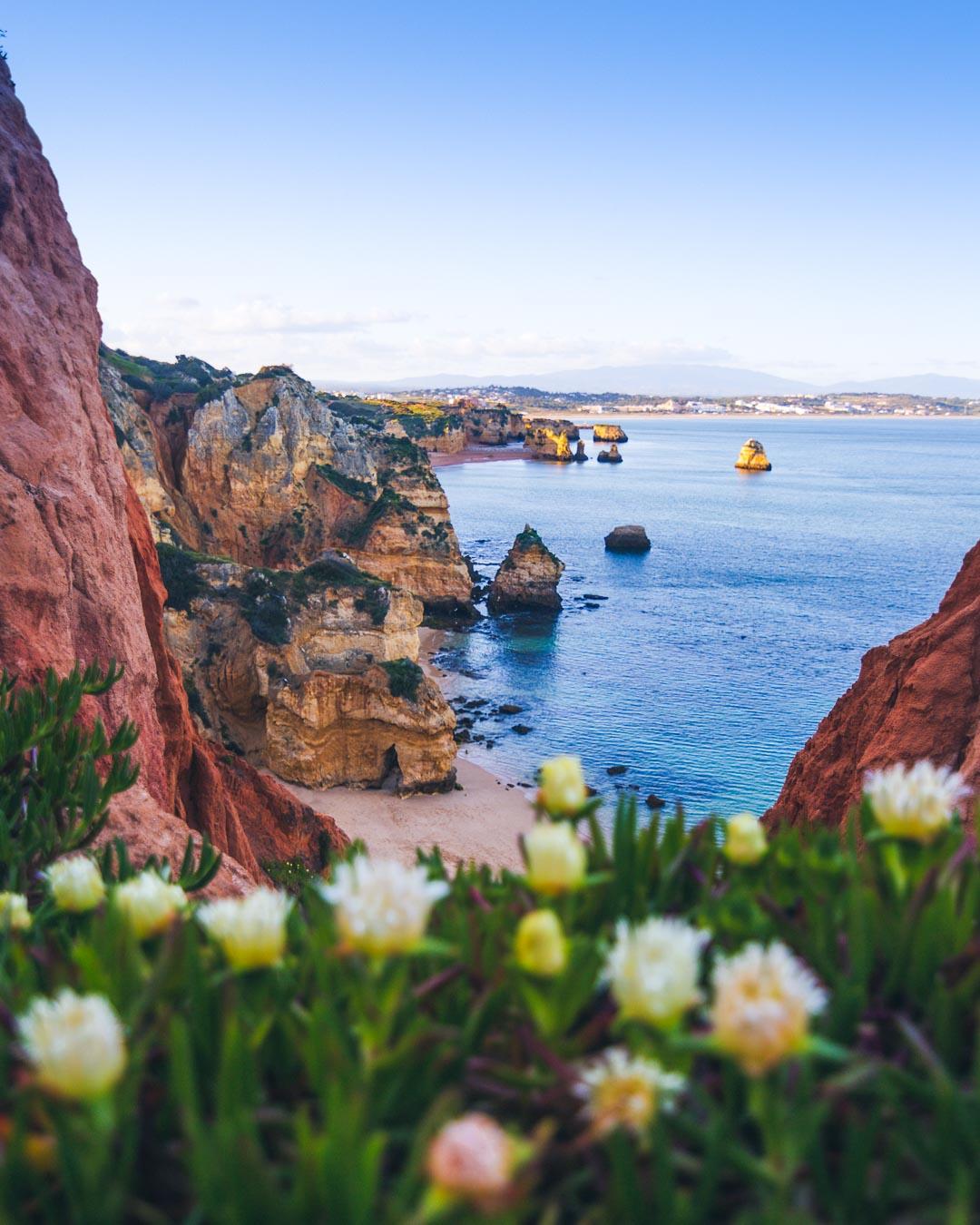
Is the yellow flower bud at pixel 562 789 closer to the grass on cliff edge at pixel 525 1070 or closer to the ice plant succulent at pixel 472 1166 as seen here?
the grass on cliff edge at pixel 525 1070

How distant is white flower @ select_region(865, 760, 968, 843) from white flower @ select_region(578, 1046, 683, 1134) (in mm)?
948

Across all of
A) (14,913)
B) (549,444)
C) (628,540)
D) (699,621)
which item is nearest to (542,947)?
(14,913)

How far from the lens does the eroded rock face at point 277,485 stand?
119ft

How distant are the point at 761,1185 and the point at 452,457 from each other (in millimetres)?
137773

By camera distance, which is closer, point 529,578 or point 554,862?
point 554,862

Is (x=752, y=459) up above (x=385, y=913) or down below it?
above

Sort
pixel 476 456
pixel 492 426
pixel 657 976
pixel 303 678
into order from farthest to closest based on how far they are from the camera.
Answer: pixel 492 426
pixel 476 456
pixel 303 678
pixel 657 976

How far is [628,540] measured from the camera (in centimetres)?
6875

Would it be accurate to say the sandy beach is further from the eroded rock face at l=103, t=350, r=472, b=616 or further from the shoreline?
the shoreline

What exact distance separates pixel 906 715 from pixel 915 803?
25.7ft

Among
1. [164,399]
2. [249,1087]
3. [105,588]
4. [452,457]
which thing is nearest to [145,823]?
[105,588]

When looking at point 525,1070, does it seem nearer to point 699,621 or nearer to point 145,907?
point 145,907

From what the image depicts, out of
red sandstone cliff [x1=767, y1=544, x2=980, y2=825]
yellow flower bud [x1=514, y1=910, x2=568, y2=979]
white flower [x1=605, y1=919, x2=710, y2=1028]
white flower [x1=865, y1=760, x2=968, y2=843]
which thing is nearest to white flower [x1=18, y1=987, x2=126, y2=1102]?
yellow flower bud [x1=514, y1=910, x2=568, y2=979]

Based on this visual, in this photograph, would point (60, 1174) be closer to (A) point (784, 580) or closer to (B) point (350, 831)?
(B) point (350, 831)
